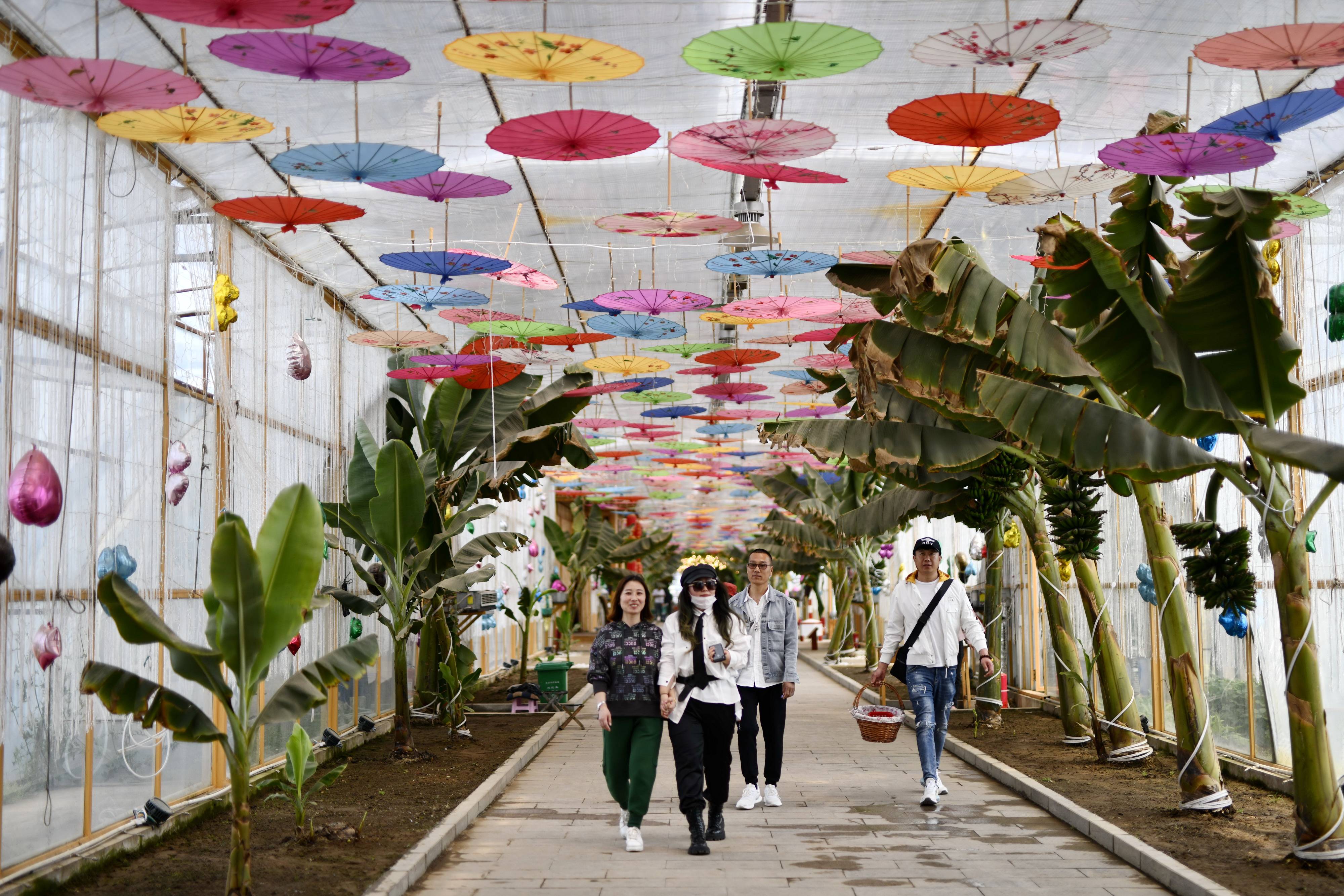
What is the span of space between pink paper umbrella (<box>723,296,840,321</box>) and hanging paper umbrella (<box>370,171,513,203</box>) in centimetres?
343

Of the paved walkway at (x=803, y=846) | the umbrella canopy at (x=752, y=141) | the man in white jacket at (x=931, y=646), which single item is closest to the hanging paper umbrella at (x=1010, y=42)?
the umbrella canopy at (x=752, y=141)

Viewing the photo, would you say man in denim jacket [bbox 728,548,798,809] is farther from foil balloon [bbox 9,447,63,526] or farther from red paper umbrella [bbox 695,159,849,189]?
foil balloon [bbox 9,447,63,526]

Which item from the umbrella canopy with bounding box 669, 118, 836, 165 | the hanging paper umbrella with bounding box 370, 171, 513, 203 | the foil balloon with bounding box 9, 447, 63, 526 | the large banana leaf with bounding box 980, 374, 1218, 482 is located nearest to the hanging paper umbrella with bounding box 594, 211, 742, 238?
the hanging paper umbrella with bounding box 370, 171, 513, 203

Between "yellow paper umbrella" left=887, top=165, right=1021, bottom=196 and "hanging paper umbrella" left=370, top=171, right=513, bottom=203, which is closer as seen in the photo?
"hanging paper umbrella" left=370, top=171, right=513, bottom=203

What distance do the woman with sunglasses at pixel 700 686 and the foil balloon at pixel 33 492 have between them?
3941mm

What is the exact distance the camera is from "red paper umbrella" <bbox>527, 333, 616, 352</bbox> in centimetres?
1197

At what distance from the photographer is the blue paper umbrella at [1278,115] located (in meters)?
6.42

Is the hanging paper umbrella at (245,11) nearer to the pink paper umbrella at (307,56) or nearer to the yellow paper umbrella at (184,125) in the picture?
the pink paper umbrella at (307,56)

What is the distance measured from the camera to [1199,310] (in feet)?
24.2

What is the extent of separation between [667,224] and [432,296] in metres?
2.63

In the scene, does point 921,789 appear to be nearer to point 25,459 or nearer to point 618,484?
point 25,459

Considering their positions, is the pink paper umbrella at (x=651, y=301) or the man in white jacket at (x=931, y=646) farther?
the pink paper umbrella at (x=651, y=301)

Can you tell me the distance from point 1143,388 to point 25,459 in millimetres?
6647

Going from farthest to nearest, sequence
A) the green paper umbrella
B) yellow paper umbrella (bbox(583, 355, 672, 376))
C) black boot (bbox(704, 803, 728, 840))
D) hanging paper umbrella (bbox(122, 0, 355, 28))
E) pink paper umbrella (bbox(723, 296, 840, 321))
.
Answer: yellow paper umbrella (bbox(583, 355, 672, 376)) < pink paper umbrella (bbox(723, 296, 840, 321)) < black boot (bbox(704, 803, 728, 840)) < the green paper umbrella < hanging paper umbrella (bbox(122, 0, 355, 28))
